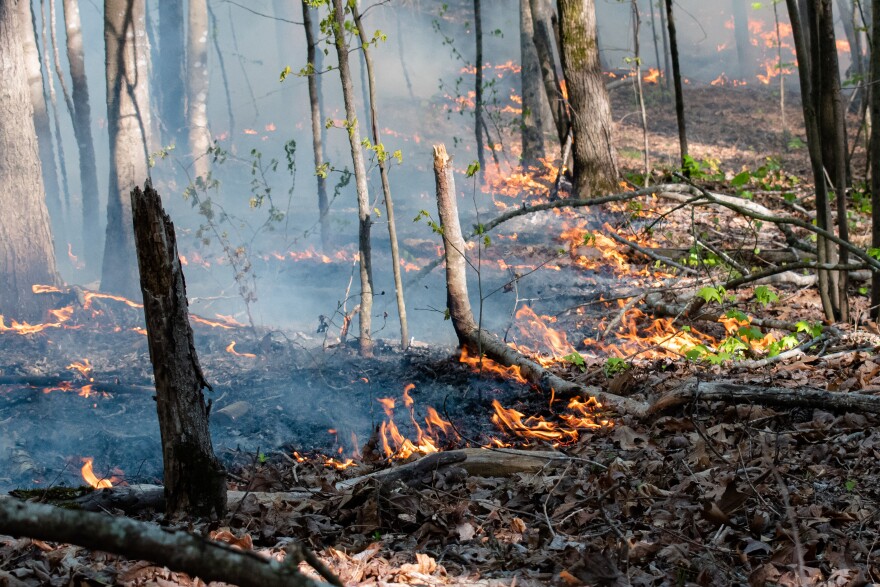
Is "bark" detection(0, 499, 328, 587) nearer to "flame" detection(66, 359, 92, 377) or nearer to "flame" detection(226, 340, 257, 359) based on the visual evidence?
"flame" detection(66, 359, 92, 377)

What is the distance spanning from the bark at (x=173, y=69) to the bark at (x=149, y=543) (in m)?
22.7

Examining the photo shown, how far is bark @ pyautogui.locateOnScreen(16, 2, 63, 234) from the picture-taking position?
1249 cm

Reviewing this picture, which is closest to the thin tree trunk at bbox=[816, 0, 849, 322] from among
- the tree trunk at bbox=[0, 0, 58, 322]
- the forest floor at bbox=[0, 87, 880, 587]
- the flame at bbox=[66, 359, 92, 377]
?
the forest floor at bbox=[0, 87, 880, 587]

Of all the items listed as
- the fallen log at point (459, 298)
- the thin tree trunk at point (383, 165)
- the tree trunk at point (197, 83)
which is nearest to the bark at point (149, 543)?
the fallen log at point (459, 298)

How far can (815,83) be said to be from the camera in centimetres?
628

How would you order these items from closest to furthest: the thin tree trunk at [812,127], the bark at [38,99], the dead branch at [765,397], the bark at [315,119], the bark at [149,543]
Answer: the bark at [149,543]
the dead branch at [765,397]
the thin tree trunk at [812,127]
the bark at [315,119]
the bark at [38,99]

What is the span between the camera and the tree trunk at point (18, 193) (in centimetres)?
957

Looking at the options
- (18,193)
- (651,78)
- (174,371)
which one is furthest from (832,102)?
(651,78)

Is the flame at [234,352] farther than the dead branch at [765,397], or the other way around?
the flame at [234,352]

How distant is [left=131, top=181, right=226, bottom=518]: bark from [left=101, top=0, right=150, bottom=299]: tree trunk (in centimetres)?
877

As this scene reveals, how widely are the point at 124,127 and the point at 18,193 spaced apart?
2.10 meters

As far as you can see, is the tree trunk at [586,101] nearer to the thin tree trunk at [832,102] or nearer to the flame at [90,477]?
the thin tree trunk at [832,102]

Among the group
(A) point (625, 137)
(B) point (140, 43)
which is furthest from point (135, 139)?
(A) point (625, 137)

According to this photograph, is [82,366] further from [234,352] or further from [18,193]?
[18,193]
